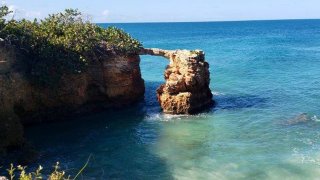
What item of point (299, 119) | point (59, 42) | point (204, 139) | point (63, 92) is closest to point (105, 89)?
point (63, 92)

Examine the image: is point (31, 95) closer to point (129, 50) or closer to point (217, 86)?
point (129, 50)

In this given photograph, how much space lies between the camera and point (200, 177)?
889 inches

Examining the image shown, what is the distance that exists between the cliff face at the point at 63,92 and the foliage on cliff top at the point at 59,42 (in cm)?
75

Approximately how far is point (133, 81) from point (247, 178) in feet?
56.9

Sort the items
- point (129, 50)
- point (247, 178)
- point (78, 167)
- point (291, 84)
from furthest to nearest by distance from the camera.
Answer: point (291, 84)
point (129, 50)
point (78, 167)
point (247, 178)

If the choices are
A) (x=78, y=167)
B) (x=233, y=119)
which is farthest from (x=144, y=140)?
(x=233, y=119)

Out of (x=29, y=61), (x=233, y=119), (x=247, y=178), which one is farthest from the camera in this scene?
(x=233, y=119)

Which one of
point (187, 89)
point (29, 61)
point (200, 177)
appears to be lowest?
point (200, 177)

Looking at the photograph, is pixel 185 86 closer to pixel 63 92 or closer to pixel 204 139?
pixel 204 139

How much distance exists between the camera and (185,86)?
3462cm

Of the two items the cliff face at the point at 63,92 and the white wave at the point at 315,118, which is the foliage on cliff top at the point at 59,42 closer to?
the cliff face at the point at 63,92

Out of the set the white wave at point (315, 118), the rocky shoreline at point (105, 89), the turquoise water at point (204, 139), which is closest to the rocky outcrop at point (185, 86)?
the rocky shoreline at point (105, 89)

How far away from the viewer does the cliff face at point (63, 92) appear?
27.5m

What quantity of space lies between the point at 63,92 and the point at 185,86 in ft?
31.9
